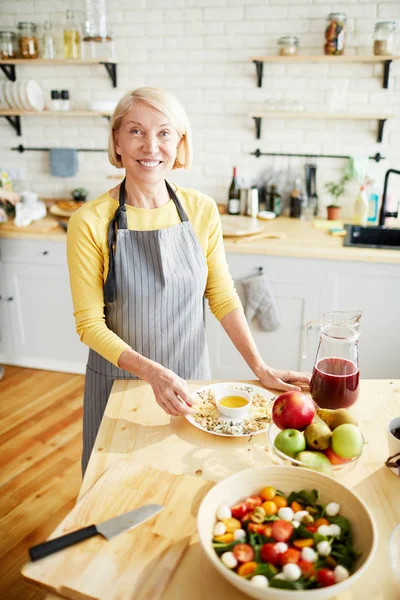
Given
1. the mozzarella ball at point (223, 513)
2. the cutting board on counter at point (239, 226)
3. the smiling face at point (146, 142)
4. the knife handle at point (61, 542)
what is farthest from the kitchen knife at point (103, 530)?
the cutting board on counter at point (239, 226)

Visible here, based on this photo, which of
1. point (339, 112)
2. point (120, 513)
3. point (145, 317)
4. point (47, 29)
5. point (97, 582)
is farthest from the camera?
point (47, 29)

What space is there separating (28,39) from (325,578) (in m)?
3.60

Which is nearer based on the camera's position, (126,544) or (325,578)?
(325,578)

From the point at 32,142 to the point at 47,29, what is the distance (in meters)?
0.73

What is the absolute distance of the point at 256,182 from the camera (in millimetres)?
3457

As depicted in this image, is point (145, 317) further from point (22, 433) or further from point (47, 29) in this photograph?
point (47, 29)

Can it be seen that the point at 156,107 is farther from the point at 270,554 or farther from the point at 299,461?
the point at 270,554

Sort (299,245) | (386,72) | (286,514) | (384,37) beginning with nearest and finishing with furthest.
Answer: (286,514) → (299,245) → (384,37) → (386,72)

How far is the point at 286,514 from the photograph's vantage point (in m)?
0.85

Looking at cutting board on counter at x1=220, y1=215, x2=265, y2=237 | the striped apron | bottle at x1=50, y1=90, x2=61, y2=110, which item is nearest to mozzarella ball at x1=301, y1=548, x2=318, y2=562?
the striped apron

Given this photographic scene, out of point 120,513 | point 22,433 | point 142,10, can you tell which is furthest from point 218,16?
point 120,513

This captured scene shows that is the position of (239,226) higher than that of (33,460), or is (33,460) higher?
(239,226)

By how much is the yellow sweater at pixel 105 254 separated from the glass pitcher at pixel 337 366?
0.50 metres

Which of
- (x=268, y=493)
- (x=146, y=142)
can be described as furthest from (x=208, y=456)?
(x=146, y=142)
